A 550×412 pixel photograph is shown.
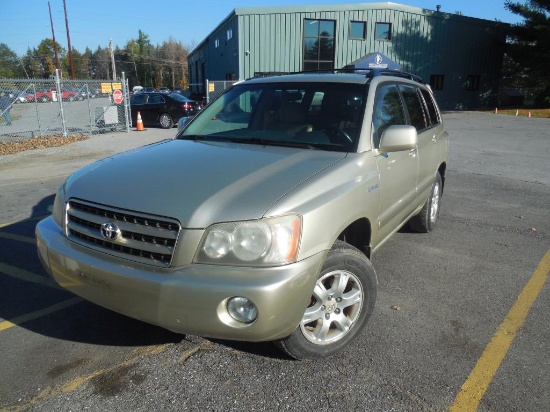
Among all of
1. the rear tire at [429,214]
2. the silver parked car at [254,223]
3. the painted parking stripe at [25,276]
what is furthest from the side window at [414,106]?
the painted parking stripe at [25,276]

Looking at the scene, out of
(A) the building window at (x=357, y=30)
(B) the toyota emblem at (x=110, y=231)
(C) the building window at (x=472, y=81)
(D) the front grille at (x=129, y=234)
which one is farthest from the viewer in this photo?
(C) the building window at (x=472, y=81)

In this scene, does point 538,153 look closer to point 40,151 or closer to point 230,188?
point 230,188

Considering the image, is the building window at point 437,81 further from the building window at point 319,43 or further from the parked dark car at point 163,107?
the parked dark car at point 163,107

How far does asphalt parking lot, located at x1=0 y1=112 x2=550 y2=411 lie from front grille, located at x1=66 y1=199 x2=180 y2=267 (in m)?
0.79

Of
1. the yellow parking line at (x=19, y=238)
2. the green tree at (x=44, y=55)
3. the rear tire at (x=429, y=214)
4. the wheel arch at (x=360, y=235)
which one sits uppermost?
the green tree at (x=44, y=55)

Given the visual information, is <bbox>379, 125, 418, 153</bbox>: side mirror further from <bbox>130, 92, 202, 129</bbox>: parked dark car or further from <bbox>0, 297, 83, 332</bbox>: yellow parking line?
<bbox>130, 92, 202, 129</bbox>: parked dark car

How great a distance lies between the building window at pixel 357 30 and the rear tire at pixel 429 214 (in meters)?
25.3

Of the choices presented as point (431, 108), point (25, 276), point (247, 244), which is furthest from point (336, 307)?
point (431, 108)

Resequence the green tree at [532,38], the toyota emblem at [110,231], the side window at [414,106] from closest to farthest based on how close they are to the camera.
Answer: the toyota emblem at [110,231], the side window at [414,106], the green tree at [532,38]

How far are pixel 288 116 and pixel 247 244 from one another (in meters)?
1.70

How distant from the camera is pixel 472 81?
35.7 m

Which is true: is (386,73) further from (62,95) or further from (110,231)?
(62,95)

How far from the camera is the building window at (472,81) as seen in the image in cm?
3534

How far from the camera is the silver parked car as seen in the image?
222 cm
